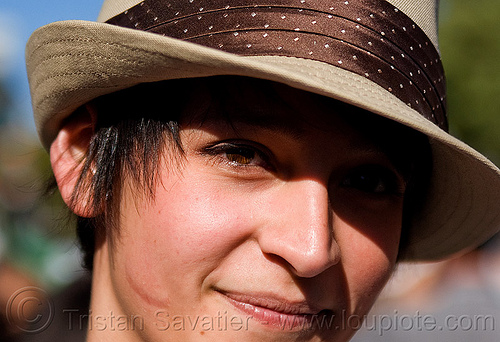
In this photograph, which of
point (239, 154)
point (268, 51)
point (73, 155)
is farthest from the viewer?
point (73, 155)

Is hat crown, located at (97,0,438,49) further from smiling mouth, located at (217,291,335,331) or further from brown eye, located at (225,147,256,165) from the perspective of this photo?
smiling mouth, located at (217,291,335,331)

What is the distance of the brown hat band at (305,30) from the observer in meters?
1.41

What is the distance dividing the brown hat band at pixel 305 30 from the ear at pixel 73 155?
36 cm

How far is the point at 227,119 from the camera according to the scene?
4.84ft

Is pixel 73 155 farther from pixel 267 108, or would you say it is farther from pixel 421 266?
pixel 421 266

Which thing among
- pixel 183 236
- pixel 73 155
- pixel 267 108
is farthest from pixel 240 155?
pixel 73 155

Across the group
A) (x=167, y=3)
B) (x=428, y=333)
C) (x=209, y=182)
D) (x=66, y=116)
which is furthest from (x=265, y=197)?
(x=428, y=333)

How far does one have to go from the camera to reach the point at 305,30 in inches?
55.8

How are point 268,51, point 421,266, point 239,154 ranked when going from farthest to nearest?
point 421,266 → point 239,154 → point 268,51

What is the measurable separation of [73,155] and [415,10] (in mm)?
1041

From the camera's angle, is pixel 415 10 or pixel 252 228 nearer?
pixel 252 228

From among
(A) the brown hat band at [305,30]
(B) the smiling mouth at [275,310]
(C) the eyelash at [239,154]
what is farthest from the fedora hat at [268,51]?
(B) the smiling mouth at [275,310]

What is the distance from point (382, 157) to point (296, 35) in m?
0.44

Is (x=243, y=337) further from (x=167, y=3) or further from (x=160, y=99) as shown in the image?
(x=167, y=3)
